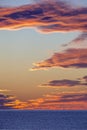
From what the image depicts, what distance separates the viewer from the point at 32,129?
72.4 meters

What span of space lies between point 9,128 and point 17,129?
5.93 feet

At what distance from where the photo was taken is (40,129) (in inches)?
2921

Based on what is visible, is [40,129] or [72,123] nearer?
[40,129]

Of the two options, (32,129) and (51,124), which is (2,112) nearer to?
(51,124)

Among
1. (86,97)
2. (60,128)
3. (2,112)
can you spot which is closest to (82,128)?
(60,128)

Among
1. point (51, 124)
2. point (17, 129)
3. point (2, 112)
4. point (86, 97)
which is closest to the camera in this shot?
point (86, 97)

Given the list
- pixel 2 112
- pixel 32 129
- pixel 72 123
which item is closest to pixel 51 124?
pixel 72 123

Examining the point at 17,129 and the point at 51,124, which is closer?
the point at 17,129

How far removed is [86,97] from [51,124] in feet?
104

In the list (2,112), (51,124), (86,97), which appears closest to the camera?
(86,97)

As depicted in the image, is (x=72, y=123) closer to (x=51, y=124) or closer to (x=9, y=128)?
(x=51, y=124)

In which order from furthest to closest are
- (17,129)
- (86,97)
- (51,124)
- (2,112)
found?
(2,112) → (51,124) → (17,129) → (86,97)

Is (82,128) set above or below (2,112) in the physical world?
below

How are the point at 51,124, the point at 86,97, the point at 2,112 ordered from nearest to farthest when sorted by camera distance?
the point at 86,97, the point at 51,124, the point at 2,112
